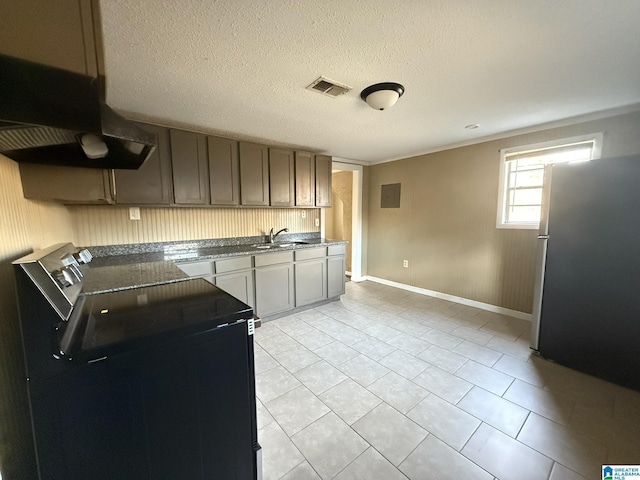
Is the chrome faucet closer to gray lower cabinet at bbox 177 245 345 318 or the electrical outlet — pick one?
gray lower cabinet at bbox 177 245 345 318

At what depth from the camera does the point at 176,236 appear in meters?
3.01

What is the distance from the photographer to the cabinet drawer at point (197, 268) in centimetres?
252

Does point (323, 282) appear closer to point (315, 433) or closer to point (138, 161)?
point (315, 433)

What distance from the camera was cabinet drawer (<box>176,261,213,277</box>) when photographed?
2.52 meters

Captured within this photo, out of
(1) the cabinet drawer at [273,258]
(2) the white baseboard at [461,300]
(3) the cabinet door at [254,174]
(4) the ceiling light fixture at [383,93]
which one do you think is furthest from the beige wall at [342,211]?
(4) the ceiling light fixture at [383,93]

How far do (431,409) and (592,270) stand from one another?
169 cm

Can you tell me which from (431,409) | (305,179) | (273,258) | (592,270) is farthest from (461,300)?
(305,179)

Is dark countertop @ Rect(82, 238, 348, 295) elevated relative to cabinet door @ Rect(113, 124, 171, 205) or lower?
lower

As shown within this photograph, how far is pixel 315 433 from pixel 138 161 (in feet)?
6.64

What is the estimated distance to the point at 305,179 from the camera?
12.1 ft

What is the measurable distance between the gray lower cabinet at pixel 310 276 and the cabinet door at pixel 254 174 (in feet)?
2.86

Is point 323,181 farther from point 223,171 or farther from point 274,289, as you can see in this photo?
point 274,289

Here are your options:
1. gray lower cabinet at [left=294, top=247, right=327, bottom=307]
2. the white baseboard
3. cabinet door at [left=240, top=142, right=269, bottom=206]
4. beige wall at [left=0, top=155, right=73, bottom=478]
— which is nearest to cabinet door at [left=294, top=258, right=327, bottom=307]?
gray lower cabinet at [left=294, top=247, right=327, bottom=307]

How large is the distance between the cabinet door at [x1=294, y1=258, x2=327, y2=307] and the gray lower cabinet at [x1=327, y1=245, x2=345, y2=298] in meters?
0.09
